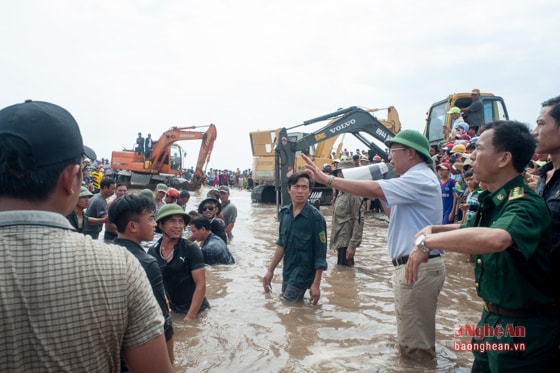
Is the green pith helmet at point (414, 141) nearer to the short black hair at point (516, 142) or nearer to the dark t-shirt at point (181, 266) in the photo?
the short black hair at point (516, 142)

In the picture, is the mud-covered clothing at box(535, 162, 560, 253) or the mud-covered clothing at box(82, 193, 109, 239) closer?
the mud-covered clothing at box(535, 162, 560, 253)

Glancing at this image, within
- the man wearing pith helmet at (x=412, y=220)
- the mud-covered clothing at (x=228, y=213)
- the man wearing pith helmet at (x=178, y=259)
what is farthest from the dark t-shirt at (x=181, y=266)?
the mud-covered clothing at (x=228, y=213)

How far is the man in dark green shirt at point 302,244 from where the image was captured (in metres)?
4.72

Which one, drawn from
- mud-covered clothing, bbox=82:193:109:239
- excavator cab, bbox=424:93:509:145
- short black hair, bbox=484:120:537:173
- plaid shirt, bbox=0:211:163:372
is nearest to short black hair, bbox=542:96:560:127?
short black hair, bbox=484:120:537:173

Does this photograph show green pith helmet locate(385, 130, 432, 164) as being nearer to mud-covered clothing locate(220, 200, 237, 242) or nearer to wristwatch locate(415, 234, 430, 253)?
wristwatch locate(415, 234, 430, 253)

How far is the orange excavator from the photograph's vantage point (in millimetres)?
24141

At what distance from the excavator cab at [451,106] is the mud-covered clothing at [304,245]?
871 cm

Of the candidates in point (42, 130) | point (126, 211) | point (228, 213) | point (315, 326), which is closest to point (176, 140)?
point (228, 213)

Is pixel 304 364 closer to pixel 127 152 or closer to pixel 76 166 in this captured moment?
pixel 76 166

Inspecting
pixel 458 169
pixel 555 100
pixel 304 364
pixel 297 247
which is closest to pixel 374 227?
pixel 458 169

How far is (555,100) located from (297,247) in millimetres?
3043

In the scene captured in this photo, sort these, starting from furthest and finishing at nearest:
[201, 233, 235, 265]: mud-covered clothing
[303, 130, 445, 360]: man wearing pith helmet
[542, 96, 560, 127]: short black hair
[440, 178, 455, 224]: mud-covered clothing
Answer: [440, 178, 455, 224]: mud-covered clothing < [201, 233, 235, 265]: mud-covered clothing < [303, 130, 445, 360]: man wearing pith helmet < [542, 96, 560, 127]: short black hair

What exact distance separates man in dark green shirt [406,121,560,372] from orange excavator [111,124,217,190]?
23.0 m

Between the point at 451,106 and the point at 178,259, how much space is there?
10.5 meters
